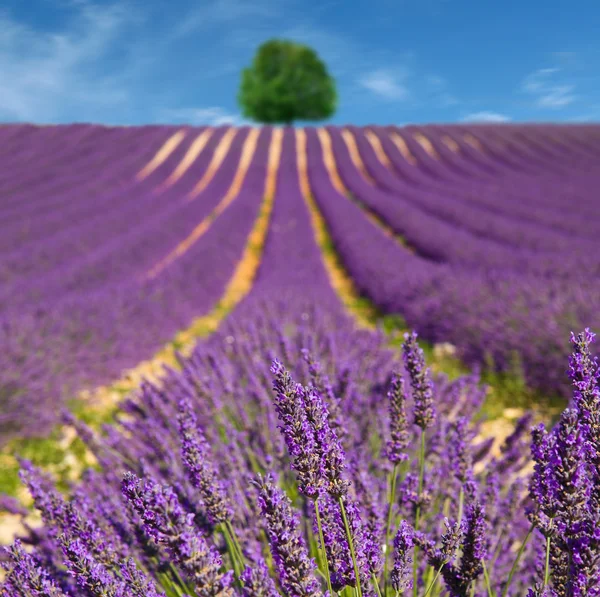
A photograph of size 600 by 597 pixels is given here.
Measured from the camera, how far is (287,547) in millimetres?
747

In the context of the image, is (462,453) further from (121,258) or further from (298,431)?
(121,258)

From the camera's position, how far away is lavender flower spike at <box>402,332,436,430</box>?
3.72ft

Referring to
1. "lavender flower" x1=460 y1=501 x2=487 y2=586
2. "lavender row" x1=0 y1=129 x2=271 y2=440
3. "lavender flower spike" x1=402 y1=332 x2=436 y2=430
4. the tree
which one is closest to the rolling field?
"lavender row" x1=0 y1=129 x2=271 y2=440

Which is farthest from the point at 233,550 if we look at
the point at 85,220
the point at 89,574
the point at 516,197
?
the point at 516,197

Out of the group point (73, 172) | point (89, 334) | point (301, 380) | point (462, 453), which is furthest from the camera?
point (73, 172)

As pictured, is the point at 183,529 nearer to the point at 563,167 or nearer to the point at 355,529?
the point at 355,529

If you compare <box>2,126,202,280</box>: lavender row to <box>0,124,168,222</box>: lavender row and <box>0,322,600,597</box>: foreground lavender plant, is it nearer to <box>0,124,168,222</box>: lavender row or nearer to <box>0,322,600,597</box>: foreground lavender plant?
<box>0,124,168,222</box>: lavender row

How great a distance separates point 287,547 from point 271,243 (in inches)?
385

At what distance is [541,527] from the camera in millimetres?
1039

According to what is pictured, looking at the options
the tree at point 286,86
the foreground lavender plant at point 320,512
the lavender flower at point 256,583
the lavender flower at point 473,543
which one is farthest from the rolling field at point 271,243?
the tree at point 286,86

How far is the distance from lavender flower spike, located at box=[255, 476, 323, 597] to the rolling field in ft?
12.3

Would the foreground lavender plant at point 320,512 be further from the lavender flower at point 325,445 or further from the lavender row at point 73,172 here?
the lavender row at point 73,172

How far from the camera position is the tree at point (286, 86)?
120 feet

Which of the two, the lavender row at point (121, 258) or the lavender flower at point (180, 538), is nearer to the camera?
the lavender flower at point (180, 538)
